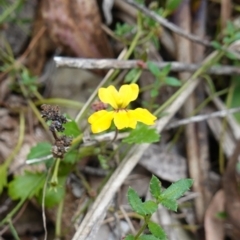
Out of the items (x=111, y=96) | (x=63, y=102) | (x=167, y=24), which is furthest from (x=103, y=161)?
(x=167, y=24)

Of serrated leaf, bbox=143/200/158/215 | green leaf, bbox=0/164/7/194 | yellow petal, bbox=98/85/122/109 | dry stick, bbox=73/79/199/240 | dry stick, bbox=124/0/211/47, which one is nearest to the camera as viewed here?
serrated leaf, bbox=143/200/158/215

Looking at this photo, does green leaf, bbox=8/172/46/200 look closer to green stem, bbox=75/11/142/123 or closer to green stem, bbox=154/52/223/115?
green stem, bbox=75/11/142/123

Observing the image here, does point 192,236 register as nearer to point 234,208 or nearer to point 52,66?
point 234,208

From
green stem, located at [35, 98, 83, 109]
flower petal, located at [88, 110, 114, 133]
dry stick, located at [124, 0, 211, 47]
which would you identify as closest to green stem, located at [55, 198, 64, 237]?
green stem, located at [35, 98, 83, 109]

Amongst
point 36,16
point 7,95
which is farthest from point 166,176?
point 36,16

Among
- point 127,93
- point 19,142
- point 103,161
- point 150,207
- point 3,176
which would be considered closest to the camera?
point 150,207

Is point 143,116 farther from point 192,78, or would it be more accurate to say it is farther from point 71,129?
point 192,78

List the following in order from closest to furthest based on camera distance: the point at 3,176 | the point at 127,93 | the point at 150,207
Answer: the point at 150,207, the point at 127,93, the point at 3,176
